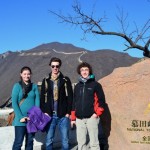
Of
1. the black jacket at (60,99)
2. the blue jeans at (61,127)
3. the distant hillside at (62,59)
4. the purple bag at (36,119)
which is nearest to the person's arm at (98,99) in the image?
the black jacket at (60,99)

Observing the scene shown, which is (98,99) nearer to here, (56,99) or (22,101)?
(56,99)

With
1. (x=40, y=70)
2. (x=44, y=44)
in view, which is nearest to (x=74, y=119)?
(x=40, y=70)

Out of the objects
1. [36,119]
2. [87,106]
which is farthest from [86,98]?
[36,119]

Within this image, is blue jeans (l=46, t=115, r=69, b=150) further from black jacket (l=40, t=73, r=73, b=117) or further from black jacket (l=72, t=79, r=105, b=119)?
black jacket (l=72, t=79, r=105, b=119)

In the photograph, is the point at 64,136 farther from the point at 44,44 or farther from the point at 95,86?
the point at 44,44

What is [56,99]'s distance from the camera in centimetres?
498

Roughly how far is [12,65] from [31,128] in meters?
11.9

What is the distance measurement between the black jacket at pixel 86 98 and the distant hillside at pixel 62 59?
8891 mm

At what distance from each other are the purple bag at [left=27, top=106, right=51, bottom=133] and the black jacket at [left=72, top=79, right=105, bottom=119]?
0.46 metres

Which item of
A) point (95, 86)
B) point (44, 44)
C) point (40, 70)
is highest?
point (44, 44)

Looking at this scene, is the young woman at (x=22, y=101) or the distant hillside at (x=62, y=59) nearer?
the young woman at (x=22, y=101)

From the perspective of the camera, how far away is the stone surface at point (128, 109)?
17.9 feet

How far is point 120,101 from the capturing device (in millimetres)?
5680

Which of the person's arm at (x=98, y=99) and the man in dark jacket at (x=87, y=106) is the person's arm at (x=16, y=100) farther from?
the person's arm at (x=98, y=99)
